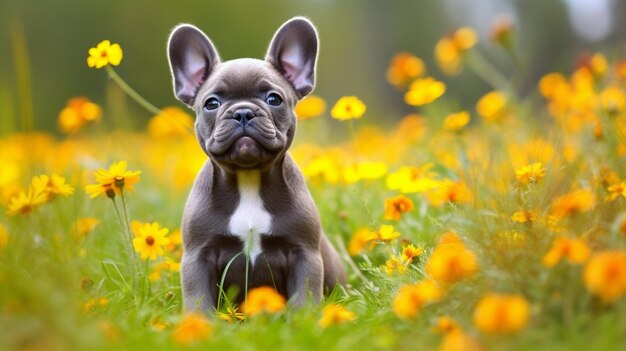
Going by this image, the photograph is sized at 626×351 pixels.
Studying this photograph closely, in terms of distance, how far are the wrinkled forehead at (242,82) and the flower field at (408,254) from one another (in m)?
0.47

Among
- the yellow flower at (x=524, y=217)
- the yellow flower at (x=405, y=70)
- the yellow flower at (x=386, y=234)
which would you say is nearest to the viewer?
the yellow flower at (x=524, y=217)

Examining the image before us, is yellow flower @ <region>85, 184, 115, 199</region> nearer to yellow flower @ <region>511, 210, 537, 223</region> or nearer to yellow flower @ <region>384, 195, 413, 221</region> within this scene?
yellow flower @ <region>384, 195, 413, 221</region>

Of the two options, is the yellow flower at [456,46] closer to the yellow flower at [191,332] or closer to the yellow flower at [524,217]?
the yellow flower at [524,217]

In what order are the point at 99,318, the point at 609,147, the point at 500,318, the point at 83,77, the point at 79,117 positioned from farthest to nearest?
the point at 83,77 < the point at 79,117 < the point at 609,147 < the point at 99,318 < the point at 500,318

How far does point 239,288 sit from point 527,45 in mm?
17535

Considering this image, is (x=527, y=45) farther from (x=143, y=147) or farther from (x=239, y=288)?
(x=239, y=288)

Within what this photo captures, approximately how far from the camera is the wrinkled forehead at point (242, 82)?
3.46 m

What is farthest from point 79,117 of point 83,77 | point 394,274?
point 83,77

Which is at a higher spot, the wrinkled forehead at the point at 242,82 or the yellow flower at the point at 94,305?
the wrinkled forehead at the point at 242,82

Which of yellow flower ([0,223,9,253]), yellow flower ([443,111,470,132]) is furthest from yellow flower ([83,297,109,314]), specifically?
yellow flower ([443,111,470,132])

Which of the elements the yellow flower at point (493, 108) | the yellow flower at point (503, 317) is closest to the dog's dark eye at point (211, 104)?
the yellow flower at point (503, 317)

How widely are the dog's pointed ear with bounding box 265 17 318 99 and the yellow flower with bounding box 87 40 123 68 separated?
2.16 ft

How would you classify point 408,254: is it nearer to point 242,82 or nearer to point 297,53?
point 242,82

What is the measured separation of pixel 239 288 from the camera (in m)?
3.56
